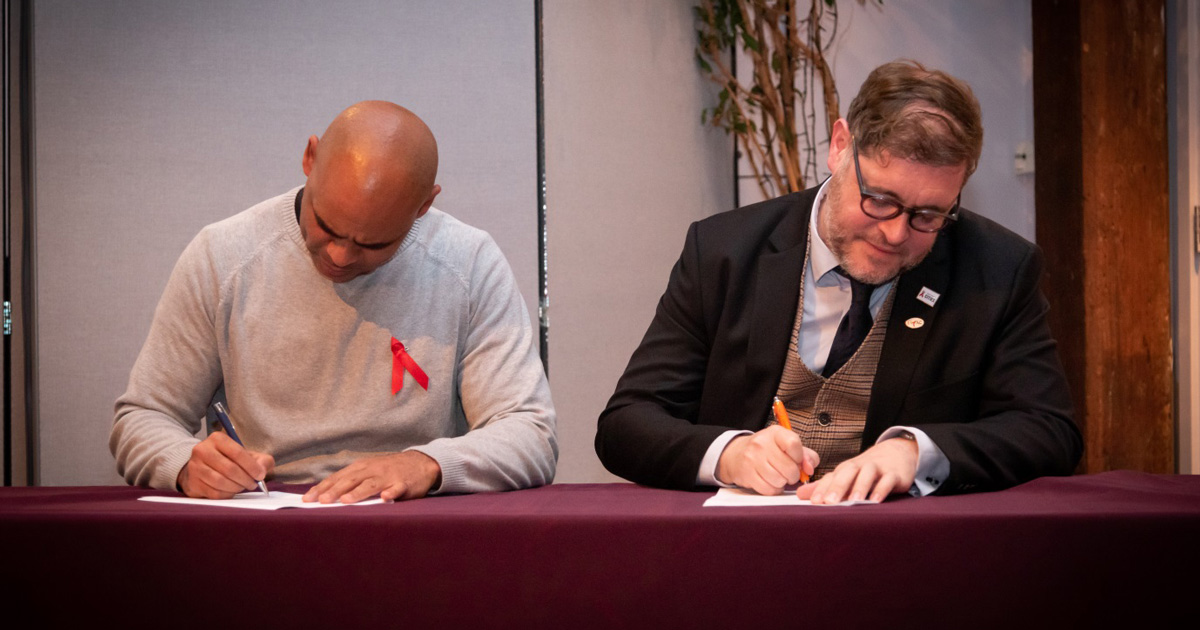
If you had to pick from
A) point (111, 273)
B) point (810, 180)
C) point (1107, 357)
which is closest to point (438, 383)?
point (111, 273)

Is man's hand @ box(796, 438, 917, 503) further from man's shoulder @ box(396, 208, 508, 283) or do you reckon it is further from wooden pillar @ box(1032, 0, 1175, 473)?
wooden pillar @ box(1032, 0, 1175, 473)

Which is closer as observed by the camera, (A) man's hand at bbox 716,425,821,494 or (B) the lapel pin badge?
(A) man's hand at bbox 716,425,821,494

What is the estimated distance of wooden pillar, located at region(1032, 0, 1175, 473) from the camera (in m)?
3.24

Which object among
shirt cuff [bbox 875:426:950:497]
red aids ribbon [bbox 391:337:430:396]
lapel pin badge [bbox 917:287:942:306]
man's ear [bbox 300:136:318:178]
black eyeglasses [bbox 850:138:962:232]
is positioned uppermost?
man's ear [bbox 300:136:318:178]

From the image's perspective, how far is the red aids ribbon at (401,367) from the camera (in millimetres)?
1946

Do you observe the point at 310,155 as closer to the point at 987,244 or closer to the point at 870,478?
the point at 870,478

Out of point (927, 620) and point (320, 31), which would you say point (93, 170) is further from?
point (927, 620)

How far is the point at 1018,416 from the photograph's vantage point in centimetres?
171

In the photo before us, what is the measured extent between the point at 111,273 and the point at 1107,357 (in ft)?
10.0

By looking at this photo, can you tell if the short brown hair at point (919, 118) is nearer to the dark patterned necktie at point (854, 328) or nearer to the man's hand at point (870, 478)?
the dark patterned necktie at point (854, 328)

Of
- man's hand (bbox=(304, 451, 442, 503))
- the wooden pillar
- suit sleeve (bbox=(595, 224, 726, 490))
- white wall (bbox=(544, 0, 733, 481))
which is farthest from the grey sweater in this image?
the wooden pillar

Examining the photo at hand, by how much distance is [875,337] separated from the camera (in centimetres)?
187

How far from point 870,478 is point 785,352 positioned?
535 mm

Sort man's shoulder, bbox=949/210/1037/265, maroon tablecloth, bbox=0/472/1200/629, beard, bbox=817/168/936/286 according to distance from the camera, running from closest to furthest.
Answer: maroon tablecloth, bbox=0/472/1200/629 → beard, bbox=817/168/936/286 → man's shoulder, bbox=949/210/1037/265
